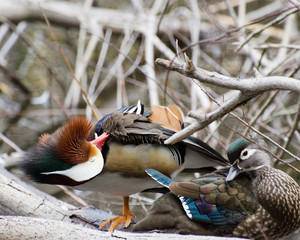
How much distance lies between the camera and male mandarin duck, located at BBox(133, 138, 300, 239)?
204 centimetres

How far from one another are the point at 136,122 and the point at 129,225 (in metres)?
0.53

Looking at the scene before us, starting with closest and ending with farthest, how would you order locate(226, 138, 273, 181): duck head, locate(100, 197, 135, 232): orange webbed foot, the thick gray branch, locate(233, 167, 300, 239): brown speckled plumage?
the thick gray branch
locate(233, 167, 300, 239): brown speckled plumage
locate(226, 138, 273, 181): duck head
locate(100, 197, 135, 232): orange webbed foot

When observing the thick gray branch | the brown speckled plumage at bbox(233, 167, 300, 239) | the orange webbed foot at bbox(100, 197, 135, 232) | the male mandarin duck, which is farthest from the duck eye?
the orange webbed foot at bbox(100, 197, 135, 232)

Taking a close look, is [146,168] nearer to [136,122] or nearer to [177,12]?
[136,122]

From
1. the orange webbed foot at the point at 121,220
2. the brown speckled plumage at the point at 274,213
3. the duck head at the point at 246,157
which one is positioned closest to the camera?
the brown speckled plumage at the point at 274,213

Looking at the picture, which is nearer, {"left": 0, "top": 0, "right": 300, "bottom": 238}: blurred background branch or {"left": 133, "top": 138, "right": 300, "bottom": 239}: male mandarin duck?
{"left": 133, "top": 138, "right": 300, "bottom": 239}: male mandarin duck

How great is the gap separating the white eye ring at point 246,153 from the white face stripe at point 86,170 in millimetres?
649

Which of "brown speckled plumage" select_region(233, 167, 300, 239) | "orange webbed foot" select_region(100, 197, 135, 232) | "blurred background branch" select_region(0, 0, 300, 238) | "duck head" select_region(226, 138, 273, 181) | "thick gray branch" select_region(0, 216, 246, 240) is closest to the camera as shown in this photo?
"thick gray branch" select_region(0, 216, 246, 240)

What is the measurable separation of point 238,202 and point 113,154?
658 millimetres

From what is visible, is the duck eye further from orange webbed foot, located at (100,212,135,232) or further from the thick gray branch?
orange webbed foot, located at (100,212,135,232)

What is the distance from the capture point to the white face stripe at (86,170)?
2.36 metres

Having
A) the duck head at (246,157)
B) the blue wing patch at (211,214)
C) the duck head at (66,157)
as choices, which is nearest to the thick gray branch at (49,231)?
the blue wing patch at (211,214)

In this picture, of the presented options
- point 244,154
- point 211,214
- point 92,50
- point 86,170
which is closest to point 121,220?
point 86,170

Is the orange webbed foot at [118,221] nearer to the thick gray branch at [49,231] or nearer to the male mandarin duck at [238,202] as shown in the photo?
the male mandarin duck at [238,202]
